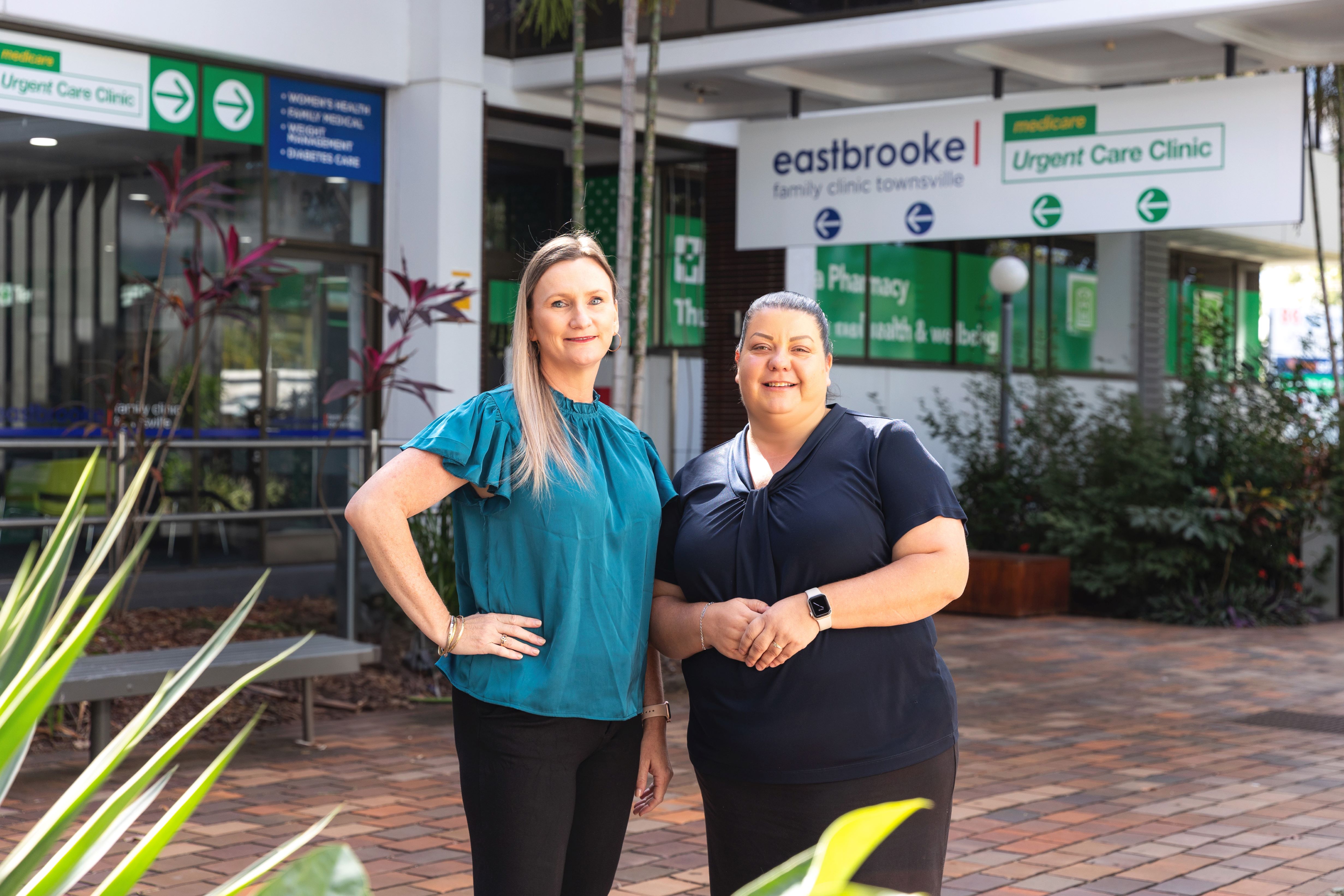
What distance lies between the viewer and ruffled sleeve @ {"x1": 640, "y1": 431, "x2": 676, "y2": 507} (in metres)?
2.85

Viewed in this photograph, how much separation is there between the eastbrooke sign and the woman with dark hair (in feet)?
25.7

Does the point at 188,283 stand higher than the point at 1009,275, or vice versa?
the point at 1009,275

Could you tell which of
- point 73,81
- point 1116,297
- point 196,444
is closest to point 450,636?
point 196,444

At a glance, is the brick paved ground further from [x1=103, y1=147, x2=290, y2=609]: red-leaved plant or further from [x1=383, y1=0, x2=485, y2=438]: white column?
[x1=383, y1=0, x2=485, y2=438]: white column

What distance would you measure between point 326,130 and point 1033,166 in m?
5.28

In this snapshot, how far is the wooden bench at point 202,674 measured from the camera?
5719 mm

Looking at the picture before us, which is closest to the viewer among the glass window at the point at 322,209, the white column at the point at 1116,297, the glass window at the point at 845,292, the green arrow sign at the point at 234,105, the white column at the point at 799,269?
the green arrow sign at the point at 234,105

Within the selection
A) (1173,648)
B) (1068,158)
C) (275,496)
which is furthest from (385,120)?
(1173,648)

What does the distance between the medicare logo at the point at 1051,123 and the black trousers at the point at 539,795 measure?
8.66m

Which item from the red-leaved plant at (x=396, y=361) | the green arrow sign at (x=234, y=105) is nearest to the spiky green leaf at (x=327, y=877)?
the red-leaved plant at (x=396, y=361)

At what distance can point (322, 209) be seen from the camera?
1146 centimetres

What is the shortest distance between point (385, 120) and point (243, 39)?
4.76ft

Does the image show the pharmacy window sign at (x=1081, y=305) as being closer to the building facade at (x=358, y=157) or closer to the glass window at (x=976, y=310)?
the glass window at (x=976, y=310)

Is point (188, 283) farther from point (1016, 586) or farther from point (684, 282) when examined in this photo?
point (684, 282)
